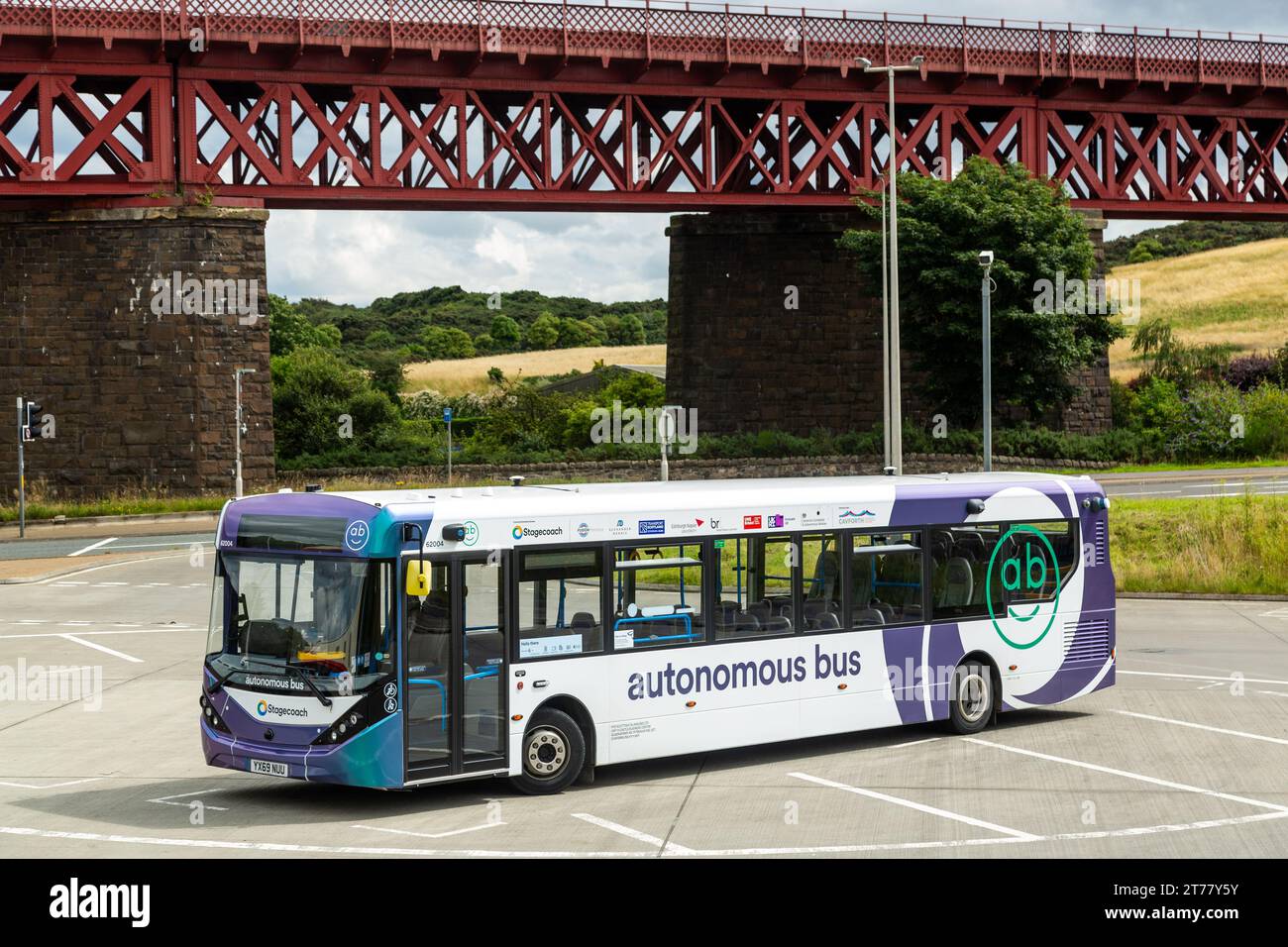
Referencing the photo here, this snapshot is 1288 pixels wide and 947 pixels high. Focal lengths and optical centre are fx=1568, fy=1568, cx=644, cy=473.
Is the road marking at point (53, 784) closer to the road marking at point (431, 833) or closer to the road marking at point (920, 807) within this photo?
the road marking at point (431, 833)

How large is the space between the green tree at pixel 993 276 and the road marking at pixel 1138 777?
33385 millimetres

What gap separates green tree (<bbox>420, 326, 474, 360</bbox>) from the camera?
416ft

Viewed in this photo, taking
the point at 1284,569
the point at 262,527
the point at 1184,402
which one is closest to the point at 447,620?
the point at 262,527

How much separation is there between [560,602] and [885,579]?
3423 mm

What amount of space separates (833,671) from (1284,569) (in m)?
15.1

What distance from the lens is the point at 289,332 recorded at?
10331 cm

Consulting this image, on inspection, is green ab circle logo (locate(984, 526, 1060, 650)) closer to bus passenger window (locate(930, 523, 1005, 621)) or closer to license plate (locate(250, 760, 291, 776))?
bus passenger window (locate(930, 523, 1005, 621))

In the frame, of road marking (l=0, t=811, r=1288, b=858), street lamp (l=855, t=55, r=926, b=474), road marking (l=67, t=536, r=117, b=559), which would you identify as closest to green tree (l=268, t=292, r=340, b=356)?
road marking (l=67, t=536, r=117, b=559)

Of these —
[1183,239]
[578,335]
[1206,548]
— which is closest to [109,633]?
[1206,548]

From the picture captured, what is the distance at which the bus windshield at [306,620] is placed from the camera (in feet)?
37.5

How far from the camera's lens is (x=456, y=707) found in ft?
38.3

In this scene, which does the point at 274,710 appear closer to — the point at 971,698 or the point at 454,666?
the point at 454,666

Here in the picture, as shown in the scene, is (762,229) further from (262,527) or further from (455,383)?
(455,383)

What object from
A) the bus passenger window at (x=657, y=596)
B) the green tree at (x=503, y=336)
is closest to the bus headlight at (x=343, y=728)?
the bus passenger window at (x=657, y=596)
